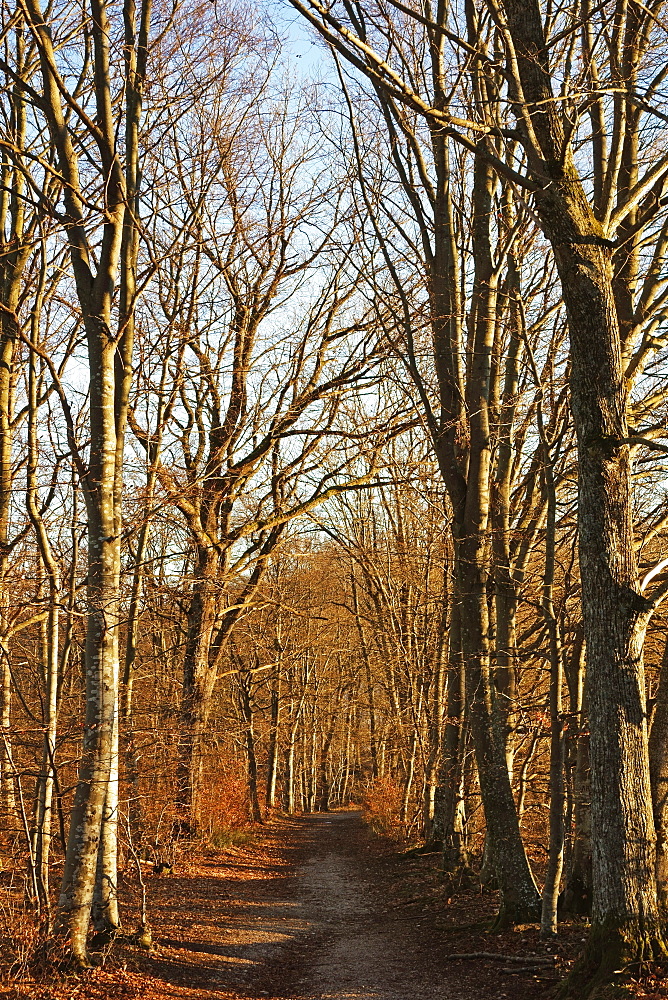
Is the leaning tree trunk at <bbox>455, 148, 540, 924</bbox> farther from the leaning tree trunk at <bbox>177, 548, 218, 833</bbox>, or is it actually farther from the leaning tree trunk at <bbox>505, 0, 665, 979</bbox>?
the leaning tree trunk at <bbox>177, 548, 218, 833</bbox>

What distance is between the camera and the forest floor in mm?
6703

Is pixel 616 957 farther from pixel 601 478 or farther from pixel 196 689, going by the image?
pixel 196 689

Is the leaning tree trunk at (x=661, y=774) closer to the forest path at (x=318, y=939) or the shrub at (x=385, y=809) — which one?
the forest path at (x=318, y=939)

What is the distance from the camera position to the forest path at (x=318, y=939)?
23.3 ft

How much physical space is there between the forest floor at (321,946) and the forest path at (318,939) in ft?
0.07

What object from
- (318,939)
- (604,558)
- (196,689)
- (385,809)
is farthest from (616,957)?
(385,809)

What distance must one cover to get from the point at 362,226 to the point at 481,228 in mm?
3252

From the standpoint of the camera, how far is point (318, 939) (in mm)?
9727

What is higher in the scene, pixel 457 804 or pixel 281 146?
pixel 281 146

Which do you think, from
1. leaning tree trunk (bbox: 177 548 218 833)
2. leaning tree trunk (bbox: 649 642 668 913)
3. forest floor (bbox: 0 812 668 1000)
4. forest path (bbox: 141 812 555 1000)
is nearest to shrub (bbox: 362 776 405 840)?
forest path (bbox: 141 812 555 1000)

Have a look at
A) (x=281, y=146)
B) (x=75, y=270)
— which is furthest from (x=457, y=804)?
(x=281, y=146)

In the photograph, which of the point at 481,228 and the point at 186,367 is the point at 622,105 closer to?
the point at 481,228

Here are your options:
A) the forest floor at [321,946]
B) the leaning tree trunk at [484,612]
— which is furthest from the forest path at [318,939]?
the leaning tree trunk at [484,612]

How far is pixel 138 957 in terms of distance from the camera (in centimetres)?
729
